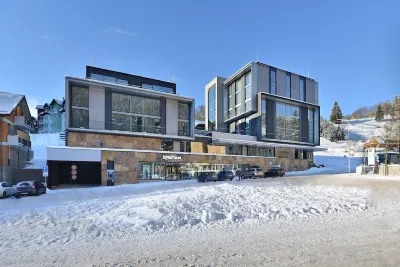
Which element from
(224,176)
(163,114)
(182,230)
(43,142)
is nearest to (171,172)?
(224,176)

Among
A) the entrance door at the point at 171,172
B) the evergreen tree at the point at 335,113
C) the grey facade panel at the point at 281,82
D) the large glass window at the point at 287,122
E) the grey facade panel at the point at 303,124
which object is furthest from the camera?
the evergreen tree at the point at 335,113

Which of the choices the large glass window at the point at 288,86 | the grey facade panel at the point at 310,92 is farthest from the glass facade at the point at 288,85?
the grey facade panel at the point at 310,92

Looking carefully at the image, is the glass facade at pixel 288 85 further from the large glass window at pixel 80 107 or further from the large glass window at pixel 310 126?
the large glass window at pixel 80 107

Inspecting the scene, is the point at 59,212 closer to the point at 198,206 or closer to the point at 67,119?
the point at 198,206

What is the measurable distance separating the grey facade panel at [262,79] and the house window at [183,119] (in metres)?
17.9

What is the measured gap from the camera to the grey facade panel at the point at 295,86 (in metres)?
60.5

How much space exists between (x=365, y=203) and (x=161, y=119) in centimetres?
3205

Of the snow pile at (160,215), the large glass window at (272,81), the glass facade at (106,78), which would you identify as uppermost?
the large glass window at (272,81)

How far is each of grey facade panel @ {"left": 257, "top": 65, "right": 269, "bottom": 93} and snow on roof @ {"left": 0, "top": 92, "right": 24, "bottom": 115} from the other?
132 feet

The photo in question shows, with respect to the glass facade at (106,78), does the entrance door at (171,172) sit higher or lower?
lower

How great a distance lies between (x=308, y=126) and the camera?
6131cm

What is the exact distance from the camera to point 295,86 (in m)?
61.1

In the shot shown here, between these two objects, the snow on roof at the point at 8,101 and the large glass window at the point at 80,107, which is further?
the large glass window at the point at 80,107

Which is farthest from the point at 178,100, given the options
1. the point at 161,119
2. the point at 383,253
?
the point at 383,253
